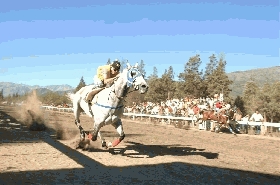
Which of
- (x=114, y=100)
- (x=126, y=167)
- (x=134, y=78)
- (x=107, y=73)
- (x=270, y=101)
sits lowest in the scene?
(x=126, y=167)

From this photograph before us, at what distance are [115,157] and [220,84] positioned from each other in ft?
194

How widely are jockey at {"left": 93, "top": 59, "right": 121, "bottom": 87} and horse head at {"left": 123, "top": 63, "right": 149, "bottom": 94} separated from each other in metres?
1.22

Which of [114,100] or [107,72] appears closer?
[114,100]

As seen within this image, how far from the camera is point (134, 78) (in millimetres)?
9328

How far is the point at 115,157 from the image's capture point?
966 centimetres

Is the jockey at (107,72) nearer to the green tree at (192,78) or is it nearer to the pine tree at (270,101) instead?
the green tree at (192,78)

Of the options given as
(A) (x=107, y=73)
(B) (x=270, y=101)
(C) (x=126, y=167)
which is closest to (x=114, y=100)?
(A) (x=107, y=73)

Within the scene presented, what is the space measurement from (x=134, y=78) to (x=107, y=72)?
184 centimetres

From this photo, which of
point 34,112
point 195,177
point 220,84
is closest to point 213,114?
point 34,112

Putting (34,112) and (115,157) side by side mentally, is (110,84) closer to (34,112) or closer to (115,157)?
(115,157)

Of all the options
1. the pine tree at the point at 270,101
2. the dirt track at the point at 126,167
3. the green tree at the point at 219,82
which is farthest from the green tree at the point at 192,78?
the dirt track at the point at 126,167

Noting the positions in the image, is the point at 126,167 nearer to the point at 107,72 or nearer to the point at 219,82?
the point at 107,72

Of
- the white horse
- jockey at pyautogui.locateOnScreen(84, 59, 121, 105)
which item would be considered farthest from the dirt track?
jockey at pyautogui.locateOnScreen(84, 59, 121, 105)

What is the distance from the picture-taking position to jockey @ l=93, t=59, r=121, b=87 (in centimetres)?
1088
